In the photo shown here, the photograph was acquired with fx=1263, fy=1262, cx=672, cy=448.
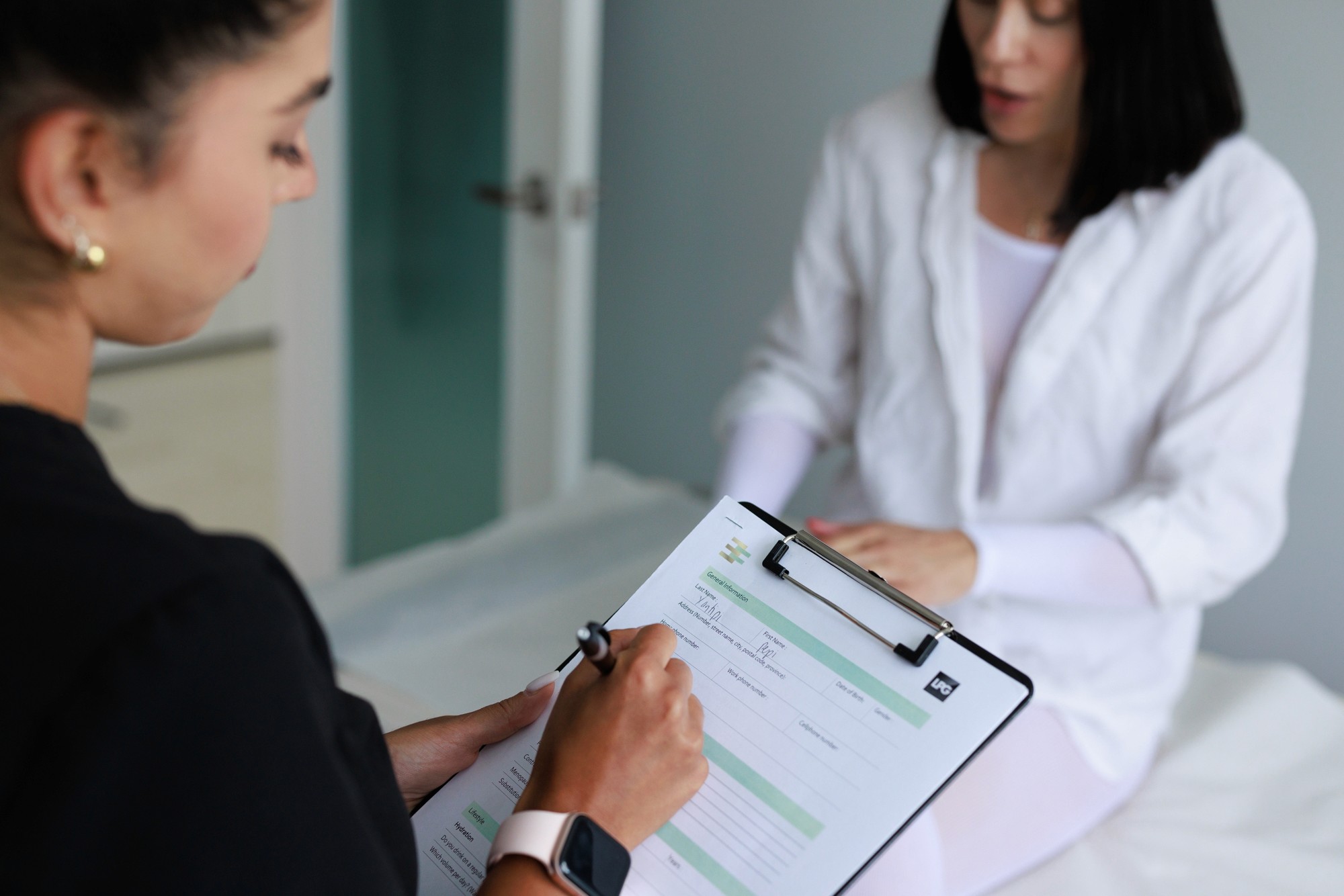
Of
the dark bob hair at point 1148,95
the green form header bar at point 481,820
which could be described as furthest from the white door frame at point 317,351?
the green form header bar at point 481,820

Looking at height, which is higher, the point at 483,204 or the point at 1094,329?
the point at 1094,329

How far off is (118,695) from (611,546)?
4.07 feet

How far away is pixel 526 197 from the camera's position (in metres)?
2.18

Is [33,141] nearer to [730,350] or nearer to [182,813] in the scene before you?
[182,813]

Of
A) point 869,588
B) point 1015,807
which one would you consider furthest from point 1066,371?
point 869,588

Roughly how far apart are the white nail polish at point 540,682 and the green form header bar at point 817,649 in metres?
0.11

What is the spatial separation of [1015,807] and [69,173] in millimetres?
969

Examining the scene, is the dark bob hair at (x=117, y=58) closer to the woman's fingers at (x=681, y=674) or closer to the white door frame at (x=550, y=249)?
the woman's fingers at (x=681, y=674)

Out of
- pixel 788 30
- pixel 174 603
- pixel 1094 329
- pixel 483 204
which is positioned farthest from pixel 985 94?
pixel 483 204

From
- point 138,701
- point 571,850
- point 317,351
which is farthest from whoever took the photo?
point 317,351

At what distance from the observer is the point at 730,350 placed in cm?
226

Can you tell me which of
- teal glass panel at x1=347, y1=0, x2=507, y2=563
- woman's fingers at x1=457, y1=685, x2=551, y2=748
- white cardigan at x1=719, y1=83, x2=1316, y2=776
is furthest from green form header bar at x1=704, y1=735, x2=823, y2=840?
teal glass panel at x1=347, y1=0, x2=507, y2=563

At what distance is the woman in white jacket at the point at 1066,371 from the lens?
3.87 ft

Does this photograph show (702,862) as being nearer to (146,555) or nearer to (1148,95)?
(146,555)
